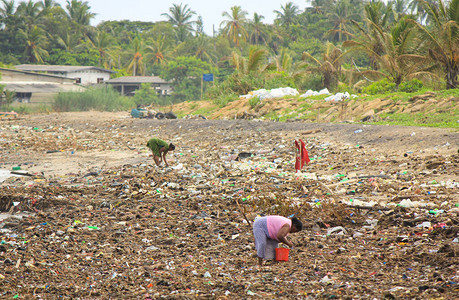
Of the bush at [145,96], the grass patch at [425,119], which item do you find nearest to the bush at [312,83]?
the grass patch at [425,119]

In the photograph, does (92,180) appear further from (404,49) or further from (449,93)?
(404,49)

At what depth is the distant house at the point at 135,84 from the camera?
1518 inches

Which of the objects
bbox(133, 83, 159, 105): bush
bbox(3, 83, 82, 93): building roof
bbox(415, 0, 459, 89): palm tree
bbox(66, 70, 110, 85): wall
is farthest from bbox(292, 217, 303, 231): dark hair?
bbox(66, 70, 110, 85): wall

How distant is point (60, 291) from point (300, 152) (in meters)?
5.09

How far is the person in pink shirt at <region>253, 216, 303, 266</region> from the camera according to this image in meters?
4.31

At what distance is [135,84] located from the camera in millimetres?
38688

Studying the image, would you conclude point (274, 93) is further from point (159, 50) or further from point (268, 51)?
point (159, 50)

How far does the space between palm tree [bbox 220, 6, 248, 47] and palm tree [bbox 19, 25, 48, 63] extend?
1694cm

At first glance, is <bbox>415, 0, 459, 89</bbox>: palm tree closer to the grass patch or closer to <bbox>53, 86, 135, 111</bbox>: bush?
the grass patch

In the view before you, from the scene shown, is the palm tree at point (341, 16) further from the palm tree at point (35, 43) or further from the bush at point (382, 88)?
the palm tree at point (35, 43)

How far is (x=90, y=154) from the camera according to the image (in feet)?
44.2

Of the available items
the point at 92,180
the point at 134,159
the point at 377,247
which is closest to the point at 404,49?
the point at 134,159

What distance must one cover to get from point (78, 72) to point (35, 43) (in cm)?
587

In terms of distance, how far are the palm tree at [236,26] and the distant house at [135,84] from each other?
407 inches
